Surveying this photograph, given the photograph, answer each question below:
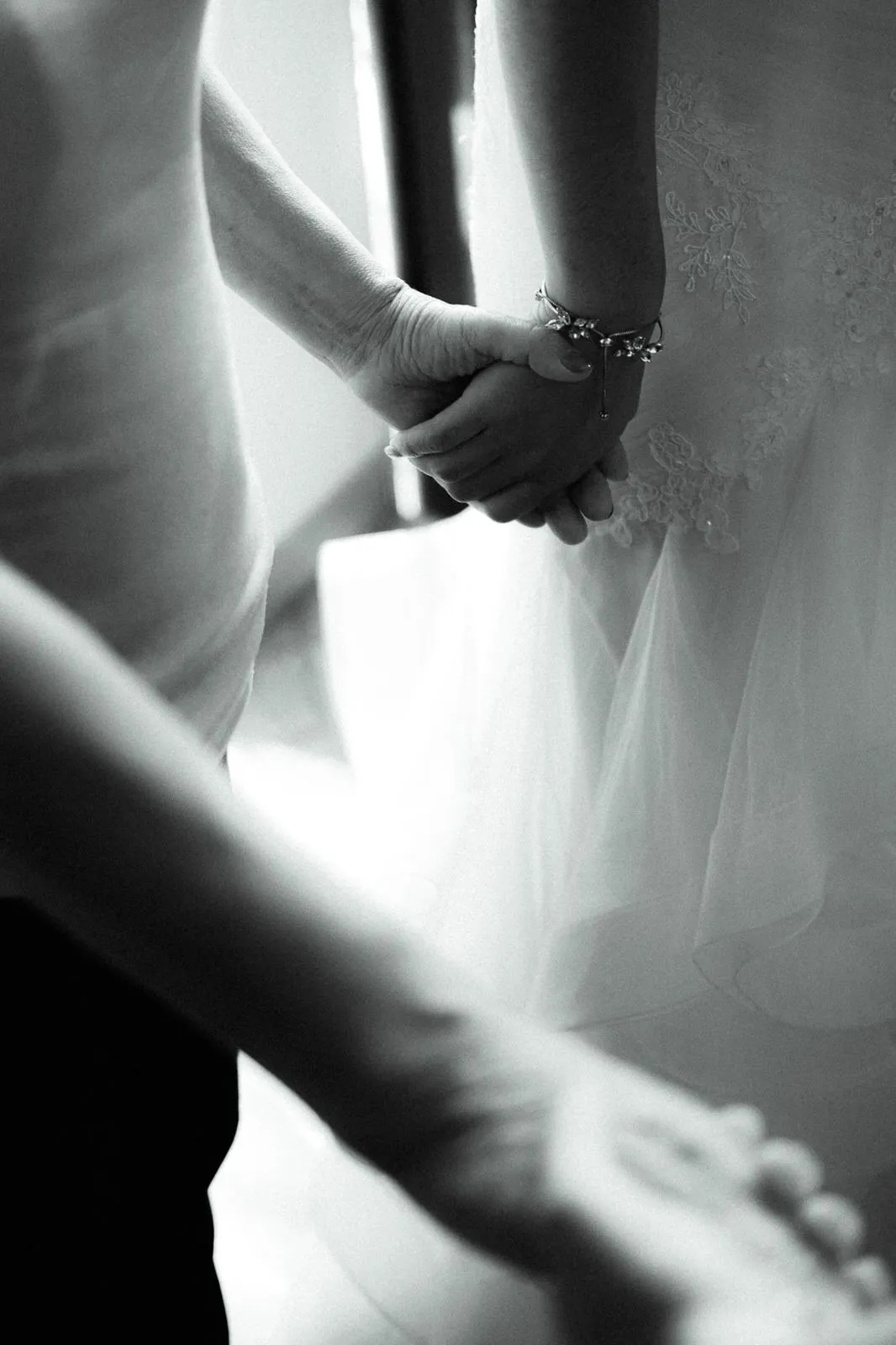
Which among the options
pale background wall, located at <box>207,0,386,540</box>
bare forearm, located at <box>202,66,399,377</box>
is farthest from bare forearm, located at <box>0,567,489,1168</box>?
pale background wall, located at <box>207,0,386,540</box>

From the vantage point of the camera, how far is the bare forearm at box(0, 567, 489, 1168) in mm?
A: 290

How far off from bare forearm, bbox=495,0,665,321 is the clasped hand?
0.05 meters

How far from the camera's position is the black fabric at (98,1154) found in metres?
0.62

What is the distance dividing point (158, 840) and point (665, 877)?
28.9 inches

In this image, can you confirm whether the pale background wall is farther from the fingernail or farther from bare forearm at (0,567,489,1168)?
bare forearm at (0,567,489,1168)

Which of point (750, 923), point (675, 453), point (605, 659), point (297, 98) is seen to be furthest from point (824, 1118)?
point (297, 98)

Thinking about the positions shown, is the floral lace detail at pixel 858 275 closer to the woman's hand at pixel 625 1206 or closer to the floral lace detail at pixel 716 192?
the floral lace detail at pixel 716 192

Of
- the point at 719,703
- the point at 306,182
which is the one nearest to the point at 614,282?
the point at 719,703

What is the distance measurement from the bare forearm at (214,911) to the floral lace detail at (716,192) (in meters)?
0.69

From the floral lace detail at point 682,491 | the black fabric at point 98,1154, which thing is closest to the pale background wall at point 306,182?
the floral lace detail at point 682,491

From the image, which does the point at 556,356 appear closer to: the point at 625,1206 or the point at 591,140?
the point at 591,140

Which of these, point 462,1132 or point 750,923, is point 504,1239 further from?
point 750,923

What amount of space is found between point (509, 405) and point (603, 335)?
80mm

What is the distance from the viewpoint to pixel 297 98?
1.89 m
